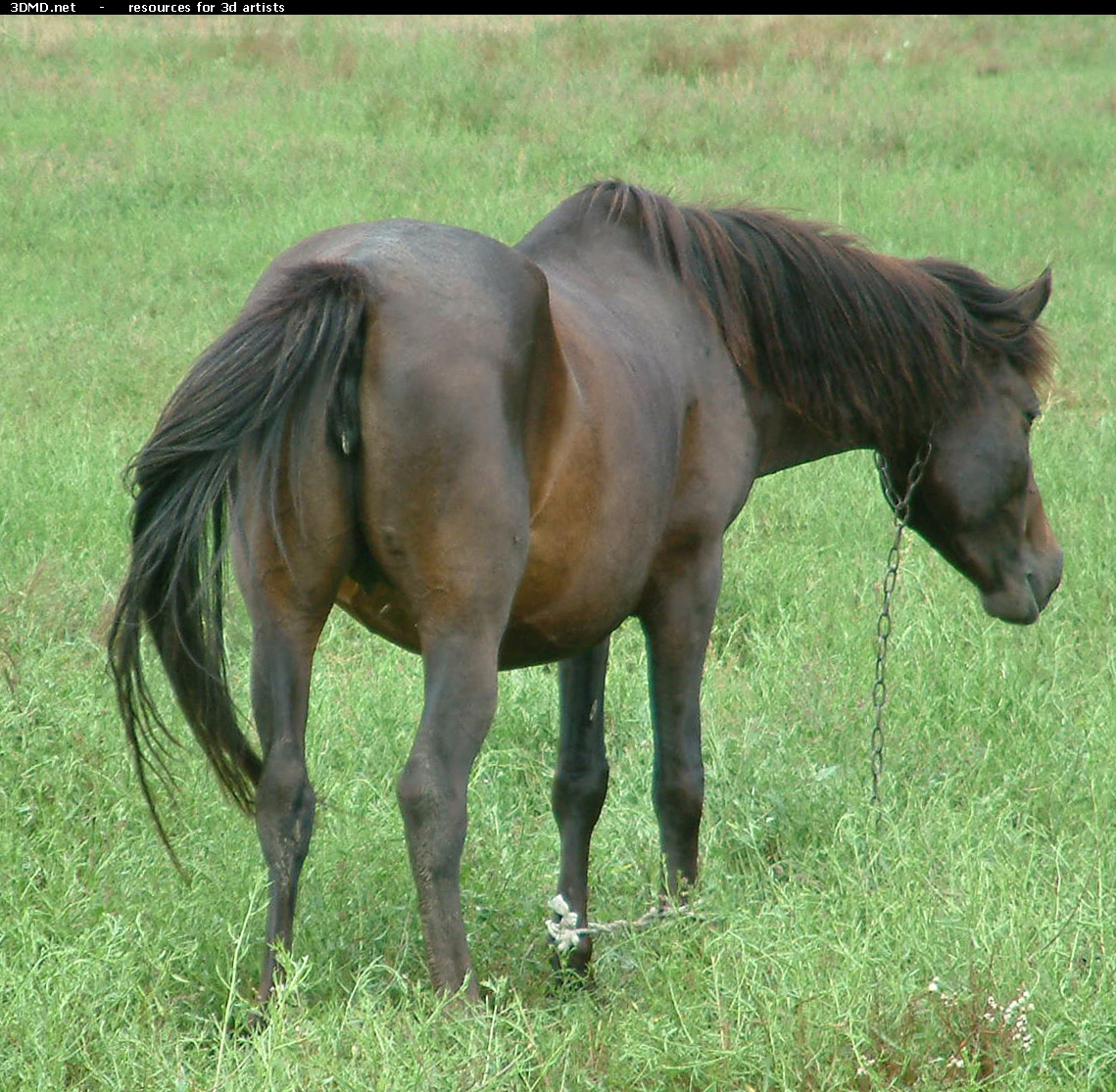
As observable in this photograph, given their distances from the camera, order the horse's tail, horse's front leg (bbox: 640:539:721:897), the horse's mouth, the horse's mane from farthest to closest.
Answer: the horse's mouth
the horse's mane
horse's front leg (bbox: 640:539:721:897)
the horse's tail

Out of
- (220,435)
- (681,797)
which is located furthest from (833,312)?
(220,435)

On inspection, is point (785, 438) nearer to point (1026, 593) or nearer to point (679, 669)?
point (679, 669)

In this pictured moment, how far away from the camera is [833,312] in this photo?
3896mm

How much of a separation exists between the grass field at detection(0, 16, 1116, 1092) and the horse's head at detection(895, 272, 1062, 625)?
564 mm

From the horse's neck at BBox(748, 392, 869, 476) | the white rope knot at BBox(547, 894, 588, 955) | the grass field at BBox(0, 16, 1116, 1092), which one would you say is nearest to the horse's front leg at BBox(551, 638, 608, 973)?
the grass field at BBox(0, 16, 1116, 1092)

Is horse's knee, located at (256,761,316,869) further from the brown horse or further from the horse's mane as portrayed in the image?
the horse's mane

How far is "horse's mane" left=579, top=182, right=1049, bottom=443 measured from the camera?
3.70 m

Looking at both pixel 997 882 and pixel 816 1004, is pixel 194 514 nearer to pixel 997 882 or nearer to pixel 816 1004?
pixel 816 1004

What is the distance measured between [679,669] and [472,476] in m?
0.99

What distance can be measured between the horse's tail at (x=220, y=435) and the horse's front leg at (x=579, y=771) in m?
1.09

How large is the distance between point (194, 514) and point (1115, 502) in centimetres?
523

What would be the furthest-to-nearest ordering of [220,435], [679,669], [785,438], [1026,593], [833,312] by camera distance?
[1026,593] < [785,438] < [833,312] < [679,669] < [220,435]

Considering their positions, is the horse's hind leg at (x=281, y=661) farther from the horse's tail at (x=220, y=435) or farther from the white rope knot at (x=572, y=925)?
the white rope knot at (x=572, y=925)

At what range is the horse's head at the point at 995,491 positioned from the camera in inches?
166
